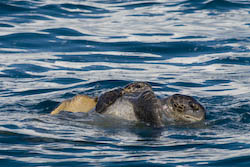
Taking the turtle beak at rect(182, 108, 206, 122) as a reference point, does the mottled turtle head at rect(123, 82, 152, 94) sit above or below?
above

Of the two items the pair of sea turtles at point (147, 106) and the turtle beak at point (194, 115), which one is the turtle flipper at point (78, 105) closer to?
the pair of sea turtles at point (147, 106)

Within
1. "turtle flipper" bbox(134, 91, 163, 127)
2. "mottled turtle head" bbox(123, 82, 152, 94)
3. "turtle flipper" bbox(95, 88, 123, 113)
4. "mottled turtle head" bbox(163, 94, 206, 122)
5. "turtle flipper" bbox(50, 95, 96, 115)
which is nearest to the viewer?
"turtle flipper" bbox(134, 91, 163, 127)

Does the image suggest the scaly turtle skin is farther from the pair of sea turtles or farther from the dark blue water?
the dark blue water

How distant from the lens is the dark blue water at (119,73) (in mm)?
5895

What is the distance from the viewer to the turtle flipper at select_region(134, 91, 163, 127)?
21.6 ft

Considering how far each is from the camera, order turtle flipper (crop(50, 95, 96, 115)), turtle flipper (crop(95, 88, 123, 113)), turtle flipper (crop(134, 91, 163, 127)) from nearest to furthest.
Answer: turtle flipper (crop(134, 91, 163, 127)) < turtle flipper (crop(95, 88, 123, 113)) < turtle flipper (crop(50, 95, 96, 115))

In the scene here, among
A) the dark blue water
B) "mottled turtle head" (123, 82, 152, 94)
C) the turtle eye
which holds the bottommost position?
the dark blue water

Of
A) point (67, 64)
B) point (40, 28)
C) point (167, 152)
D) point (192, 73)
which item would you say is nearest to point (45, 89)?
point (67, 64)

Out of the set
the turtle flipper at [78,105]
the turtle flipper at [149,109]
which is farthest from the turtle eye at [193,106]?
the turtle flipper at [78,105]

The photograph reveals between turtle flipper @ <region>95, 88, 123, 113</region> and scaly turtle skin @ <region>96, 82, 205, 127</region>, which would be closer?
scaly turtle skin @ <region>96, 82, 205, 127</region>

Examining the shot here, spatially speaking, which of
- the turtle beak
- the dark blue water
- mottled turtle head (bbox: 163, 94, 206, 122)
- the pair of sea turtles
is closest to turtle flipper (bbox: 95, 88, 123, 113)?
the pair of sea turtles

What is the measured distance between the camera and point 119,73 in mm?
10742

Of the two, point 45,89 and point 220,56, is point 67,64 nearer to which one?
point 45,89

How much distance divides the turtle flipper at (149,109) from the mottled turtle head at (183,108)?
7.0 inches
